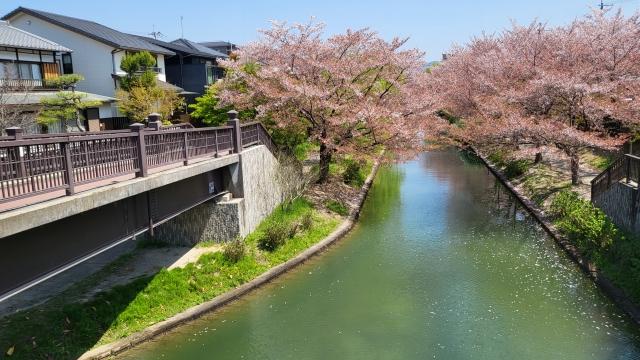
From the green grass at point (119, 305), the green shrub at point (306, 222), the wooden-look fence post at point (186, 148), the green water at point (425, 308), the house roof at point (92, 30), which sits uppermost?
the house roof at point (92, 30)

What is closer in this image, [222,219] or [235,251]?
[235,251]

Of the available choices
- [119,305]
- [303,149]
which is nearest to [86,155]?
[119,305]

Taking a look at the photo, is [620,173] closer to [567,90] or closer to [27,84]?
[567,90]

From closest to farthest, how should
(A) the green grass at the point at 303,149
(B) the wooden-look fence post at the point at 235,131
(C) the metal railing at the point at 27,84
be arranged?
1. (B) the wooden-look fence post at the point at 235,131
2. (C) the metal railing at the point at 27,84
3. (A) the green grass at the point at 303,149

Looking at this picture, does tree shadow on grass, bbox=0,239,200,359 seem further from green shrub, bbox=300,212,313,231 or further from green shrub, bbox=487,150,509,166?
green shrub, bbox=487,150,509,166

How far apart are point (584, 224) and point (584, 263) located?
1132mm

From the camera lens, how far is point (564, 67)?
19.0m

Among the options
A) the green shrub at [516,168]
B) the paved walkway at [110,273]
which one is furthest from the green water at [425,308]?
the green shrub at [516,168]

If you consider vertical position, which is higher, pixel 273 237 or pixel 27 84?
pixel 27 84

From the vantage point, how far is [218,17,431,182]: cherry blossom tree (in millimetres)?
16672

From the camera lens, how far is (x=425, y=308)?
982cm

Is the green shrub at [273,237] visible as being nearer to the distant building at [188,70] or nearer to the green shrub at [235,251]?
the green shrub at [235,251]

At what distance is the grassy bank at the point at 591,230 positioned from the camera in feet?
32.6

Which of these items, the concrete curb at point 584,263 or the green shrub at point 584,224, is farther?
the green shrub at point 584,224
